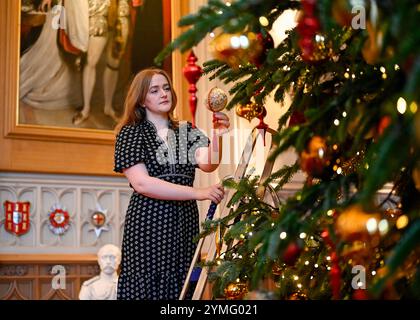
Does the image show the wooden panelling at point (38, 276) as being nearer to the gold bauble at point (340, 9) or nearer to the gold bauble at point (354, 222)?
the gold bauble at point (354, 222)

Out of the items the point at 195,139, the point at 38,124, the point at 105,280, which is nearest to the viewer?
the point at 195,139

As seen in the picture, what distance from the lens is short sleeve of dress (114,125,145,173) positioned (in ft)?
10.1

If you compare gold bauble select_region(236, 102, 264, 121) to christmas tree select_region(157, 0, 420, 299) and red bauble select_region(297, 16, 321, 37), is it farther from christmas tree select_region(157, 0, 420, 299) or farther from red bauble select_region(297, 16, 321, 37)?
red bauble select_region(297, 16, 321, 37)

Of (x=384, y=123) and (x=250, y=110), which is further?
(x=250, y=110)

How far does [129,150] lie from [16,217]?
235 cm

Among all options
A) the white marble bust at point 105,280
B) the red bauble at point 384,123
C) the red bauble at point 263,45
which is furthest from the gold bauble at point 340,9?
the white marble bust at point 105,280

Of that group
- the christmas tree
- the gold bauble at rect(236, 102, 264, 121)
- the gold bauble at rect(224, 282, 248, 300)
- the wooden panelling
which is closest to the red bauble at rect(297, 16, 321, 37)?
the christmas tree

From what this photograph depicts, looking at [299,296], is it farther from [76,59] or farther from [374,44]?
[76,59]

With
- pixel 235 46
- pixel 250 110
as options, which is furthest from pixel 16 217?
pixel 235 46

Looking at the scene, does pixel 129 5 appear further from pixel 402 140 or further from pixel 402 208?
pixel 402 140

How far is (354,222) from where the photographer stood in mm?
1576

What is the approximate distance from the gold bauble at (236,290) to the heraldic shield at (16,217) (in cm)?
283
